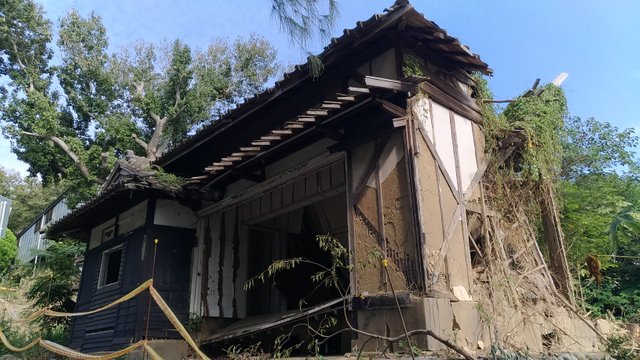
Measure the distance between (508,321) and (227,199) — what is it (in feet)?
16.6

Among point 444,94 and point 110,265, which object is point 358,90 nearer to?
point 444,94

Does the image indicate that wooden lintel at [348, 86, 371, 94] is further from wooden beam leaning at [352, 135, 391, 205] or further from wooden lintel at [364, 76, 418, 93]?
wooden beam leaning at [352, 135, 391, 205]

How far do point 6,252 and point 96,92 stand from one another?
1105 cm

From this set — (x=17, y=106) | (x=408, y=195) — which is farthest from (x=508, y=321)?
(x=17, y=106)

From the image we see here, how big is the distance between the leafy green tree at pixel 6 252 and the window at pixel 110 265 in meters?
16.6

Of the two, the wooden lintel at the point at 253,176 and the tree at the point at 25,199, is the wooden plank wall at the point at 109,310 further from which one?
the tree at the point at 25,199

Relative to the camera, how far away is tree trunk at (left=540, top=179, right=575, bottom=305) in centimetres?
847

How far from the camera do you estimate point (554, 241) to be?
28.7ft

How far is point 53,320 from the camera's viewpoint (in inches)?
554

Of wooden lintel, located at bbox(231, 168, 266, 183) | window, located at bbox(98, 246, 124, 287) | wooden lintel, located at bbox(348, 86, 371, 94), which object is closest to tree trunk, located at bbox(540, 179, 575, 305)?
wooden lintel, located at bbox(348, 86, 371, 94)

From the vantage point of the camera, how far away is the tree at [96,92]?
18125 mm

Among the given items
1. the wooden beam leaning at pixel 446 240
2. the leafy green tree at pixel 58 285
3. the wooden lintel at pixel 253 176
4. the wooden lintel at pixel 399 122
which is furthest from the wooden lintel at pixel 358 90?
the leafy green tree at pixel 58 285

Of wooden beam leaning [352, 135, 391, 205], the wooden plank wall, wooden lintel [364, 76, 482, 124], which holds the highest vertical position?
wooden lintel [364, 76, 482, 124]

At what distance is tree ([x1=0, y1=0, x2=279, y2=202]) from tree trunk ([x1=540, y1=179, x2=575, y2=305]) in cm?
1290
